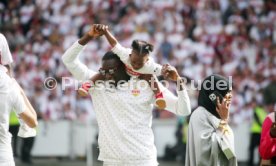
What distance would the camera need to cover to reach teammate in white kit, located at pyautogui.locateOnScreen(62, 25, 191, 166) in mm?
8508

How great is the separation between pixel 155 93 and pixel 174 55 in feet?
47.8

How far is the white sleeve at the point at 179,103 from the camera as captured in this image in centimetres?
842

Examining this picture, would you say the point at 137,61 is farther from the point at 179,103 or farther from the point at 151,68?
the point at 179,103

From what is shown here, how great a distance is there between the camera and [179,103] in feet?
27.9

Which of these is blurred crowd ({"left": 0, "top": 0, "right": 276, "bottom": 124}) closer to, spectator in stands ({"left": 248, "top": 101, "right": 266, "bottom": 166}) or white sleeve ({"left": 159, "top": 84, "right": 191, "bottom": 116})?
spectator in stands ({"left": 248, "top": 101, "right": 266, "bottom": 166})

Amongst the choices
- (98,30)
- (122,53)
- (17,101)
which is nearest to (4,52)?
(17,101)

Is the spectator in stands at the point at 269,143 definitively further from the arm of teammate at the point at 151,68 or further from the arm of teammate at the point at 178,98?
the arm of teammate at the point at 151,68

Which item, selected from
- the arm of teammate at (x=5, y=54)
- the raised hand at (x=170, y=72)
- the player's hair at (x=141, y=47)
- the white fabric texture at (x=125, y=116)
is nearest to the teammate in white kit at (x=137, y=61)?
the player's hair at (x=141, y=47)

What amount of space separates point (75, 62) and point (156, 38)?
601 inches

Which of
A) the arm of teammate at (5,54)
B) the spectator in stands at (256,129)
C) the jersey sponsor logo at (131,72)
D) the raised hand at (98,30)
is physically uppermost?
the raised hand at (98,30)

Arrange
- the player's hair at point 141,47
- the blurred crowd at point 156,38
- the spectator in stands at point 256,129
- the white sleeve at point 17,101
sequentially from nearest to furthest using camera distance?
the white sleeve at point 17,101, the player's hair at point 141,47, the spectator in stands at point 256,129, the blurred crowd at point 156,38

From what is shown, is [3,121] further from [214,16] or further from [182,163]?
[214,16]

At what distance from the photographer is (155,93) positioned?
8672mm

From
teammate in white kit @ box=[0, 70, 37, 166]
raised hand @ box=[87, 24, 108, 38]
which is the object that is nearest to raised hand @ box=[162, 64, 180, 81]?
raised hand @ box=[87, 24, 108, 38]
